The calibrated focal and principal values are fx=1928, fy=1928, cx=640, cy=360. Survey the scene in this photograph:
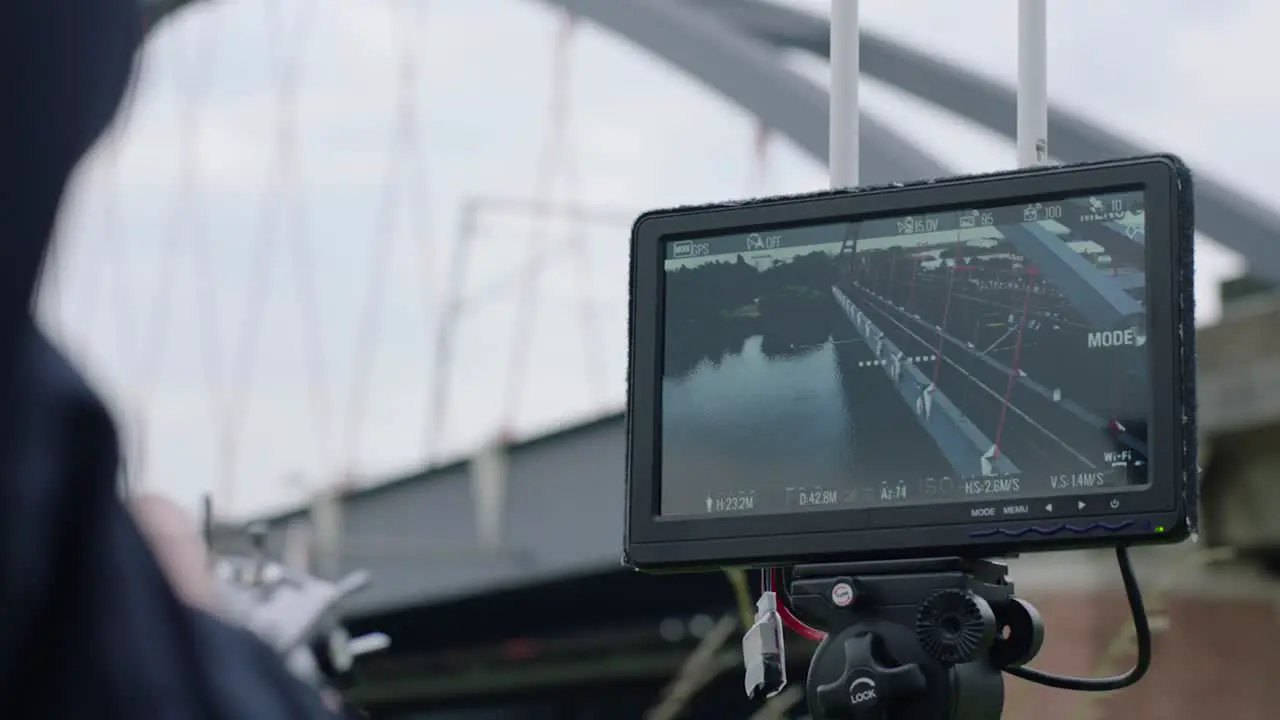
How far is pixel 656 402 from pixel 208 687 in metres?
1.44

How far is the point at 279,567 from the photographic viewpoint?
2686mm

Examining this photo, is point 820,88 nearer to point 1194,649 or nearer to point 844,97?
point 1194,649

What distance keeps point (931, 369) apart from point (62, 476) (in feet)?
→ 4.73

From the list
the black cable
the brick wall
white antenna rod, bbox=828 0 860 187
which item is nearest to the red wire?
the black cable

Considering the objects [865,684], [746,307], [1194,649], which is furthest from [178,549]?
[1194,649]

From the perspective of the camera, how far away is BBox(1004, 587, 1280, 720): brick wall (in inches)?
318

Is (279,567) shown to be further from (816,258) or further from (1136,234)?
(1136,234)

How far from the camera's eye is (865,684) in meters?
1.91

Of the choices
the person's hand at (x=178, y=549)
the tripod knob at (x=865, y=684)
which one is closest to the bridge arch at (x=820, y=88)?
the tripod knob at (x=865, y=684)

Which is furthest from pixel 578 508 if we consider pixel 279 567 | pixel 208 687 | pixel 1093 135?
pixel 208 687

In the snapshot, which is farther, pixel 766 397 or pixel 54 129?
pixel 766 397

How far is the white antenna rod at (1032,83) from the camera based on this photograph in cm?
223

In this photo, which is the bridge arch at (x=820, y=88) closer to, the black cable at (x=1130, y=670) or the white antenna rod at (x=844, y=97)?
the white antenna rod at (x=844, y=97)

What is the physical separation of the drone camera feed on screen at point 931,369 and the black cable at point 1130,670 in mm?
85
